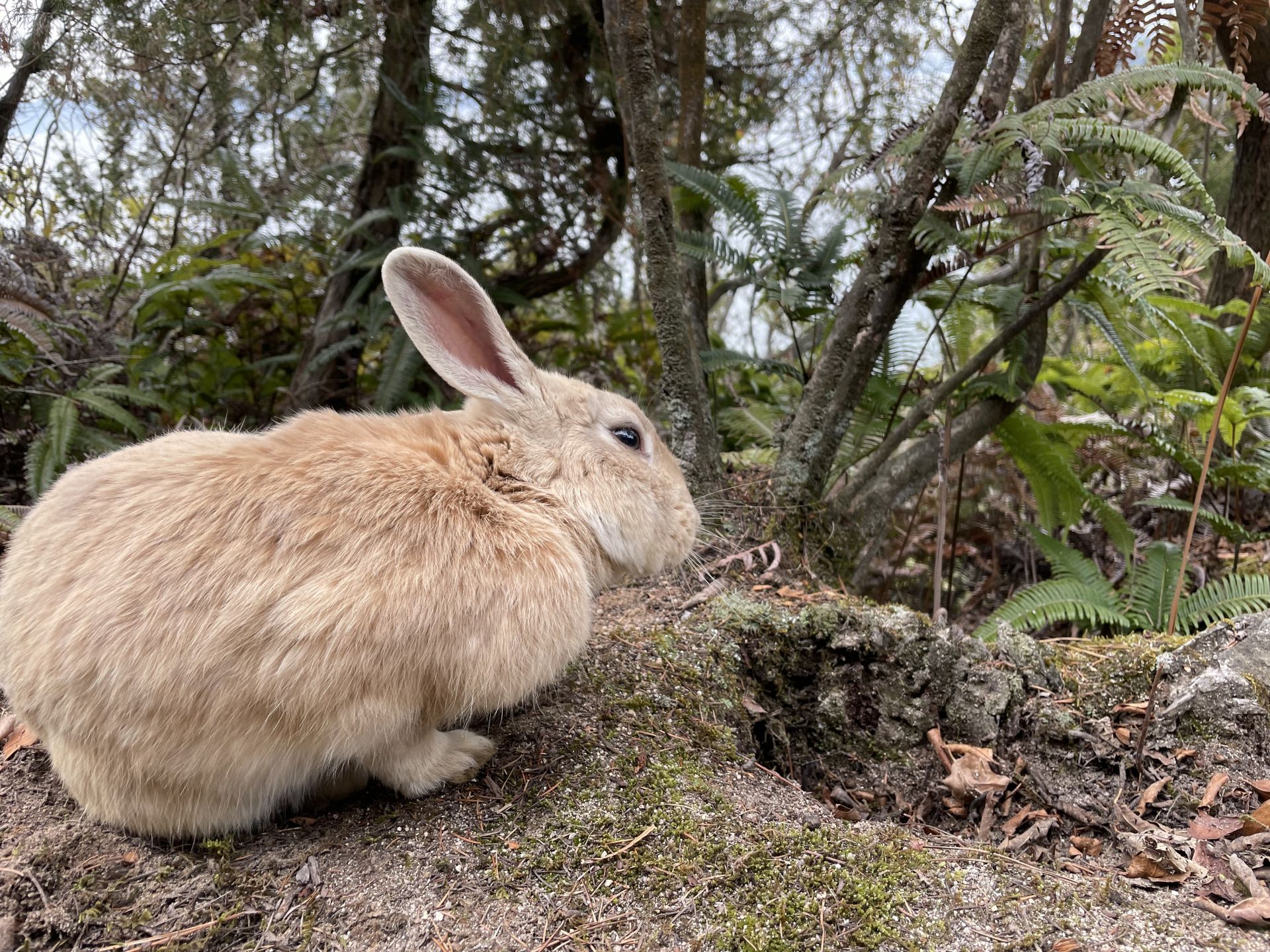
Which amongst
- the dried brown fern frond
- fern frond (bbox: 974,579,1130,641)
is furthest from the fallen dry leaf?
the dried brown fern frond

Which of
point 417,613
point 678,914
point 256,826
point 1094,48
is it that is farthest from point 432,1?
point 678,914

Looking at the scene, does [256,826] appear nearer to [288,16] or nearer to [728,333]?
[288,16]

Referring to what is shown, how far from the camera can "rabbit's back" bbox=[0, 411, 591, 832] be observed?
70.4 inches

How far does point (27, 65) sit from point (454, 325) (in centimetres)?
291

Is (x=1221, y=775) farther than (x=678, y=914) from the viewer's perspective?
Yes

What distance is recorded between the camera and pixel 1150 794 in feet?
7.41

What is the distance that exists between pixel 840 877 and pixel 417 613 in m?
1.20

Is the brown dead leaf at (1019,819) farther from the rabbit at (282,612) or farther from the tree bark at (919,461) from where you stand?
the tree bark at (919,461)

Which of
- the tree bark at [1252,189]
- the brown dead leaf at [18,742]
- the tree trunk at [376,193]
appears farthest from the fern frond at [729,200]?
the brown dead leaf at [18,742]

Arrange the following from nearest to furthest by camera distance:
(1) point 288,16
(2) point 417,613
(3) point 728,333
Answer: (2) point 417,613, (1) point 288,16, (3) point 728,333

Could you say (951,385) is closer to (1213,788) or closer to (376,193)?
(1213,788)

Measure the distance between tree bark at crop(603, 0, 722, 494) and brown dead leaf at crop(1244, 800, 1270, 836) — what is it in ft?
7.55

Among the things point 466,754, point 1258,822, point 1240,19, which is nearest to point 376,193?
point 466,754

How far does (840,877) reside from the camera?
71.6 inches
